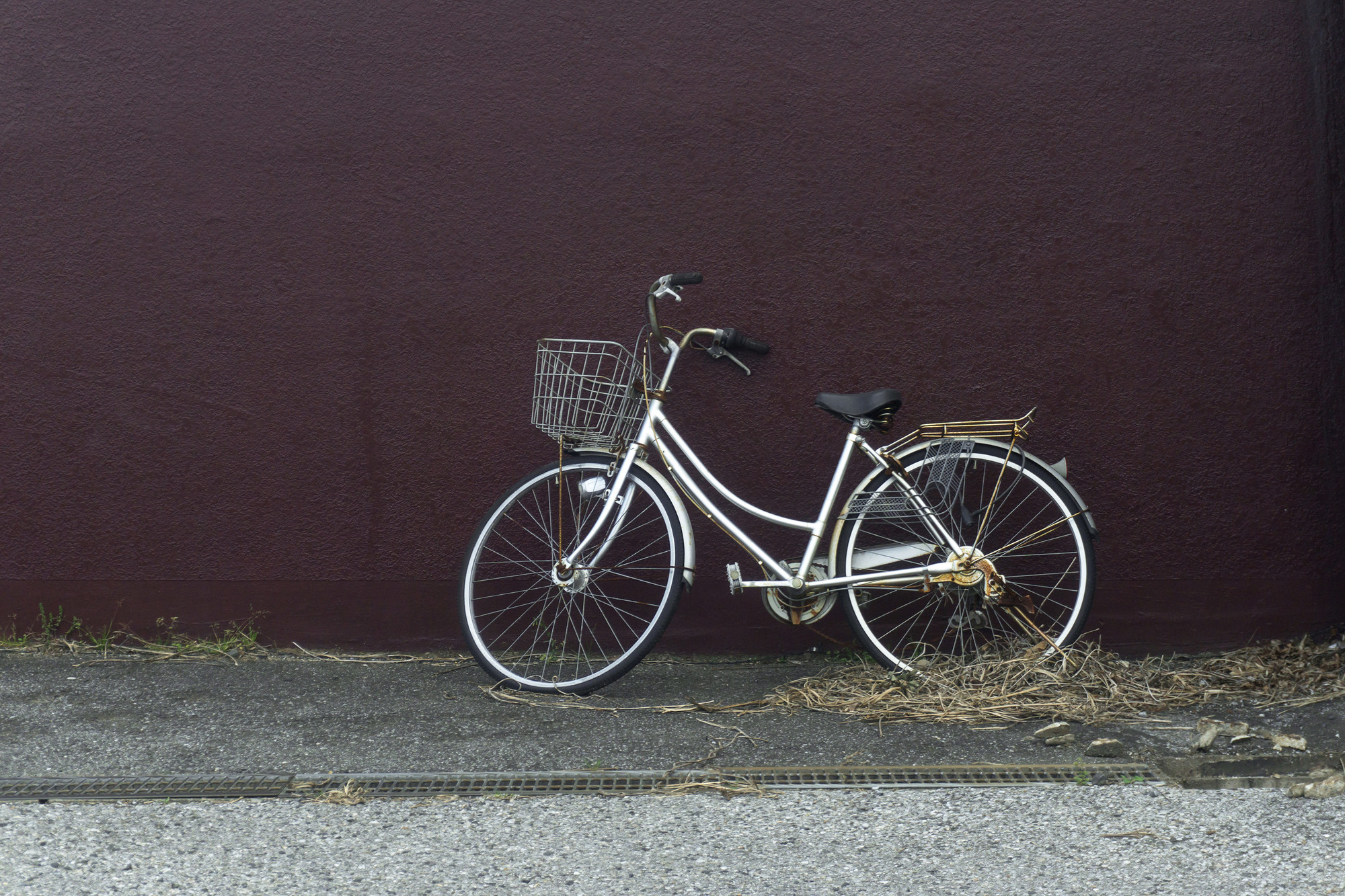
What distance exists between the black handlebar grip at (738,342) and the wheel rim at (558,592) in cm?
60

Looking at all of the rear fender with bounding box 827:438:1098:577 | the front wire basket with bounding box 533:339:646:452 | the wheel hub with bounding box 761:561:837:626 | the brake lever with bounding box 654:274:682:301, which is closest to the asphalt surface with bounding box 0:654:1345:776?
the wheel hub with bounding box 761:561:837:626

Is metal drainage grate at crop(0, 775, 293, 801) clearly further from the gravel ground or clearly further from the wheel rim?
the wheel rim

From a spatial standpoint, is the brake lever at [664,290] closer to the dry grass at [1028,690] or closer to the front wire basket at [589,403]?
the front wire basket at [589,403]


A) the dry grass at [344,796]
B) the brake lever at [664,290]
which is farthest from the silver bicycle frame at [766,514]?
the dry grass at [344,796]

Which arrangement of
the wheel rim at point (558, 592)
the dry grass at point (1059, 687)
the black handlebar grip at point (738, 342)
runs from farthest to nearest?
the wheel rim at point (558, 592) → the black handlebar grip at point (738, 342) → the dry grass at point (1059, 687)

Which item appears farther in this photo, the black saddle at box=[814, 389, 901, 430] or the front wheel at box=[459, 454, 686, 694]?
the front wheel at box=[459, 454, 686, 694]

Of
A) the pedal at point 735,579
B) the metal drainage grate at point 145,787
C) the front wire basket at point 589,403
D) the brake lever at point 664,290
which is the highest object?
the brake lever at point 664,290

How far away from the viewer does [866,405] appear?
367cm

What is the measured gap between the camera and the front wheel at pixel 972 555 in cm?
379

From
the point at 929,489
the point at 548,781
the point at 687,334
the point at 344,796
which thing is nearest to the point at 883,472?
the point at 929,489

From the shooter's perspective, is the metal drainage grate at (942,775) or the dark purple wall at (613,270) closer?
the metal drainage grate at (942,775)

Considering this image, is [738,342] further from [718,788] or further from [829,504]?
[718,788]

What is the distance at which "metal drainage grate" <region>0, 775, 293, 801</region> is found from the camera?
9.74ft

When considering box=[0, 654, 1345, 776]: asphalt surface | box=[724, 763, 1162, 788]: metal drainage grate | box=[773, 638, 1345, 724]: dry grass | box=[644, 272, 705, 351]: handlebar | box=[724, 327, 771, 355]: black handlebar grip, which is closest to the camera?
box=[724, 763, 1162, 788]: metal drainage grate
